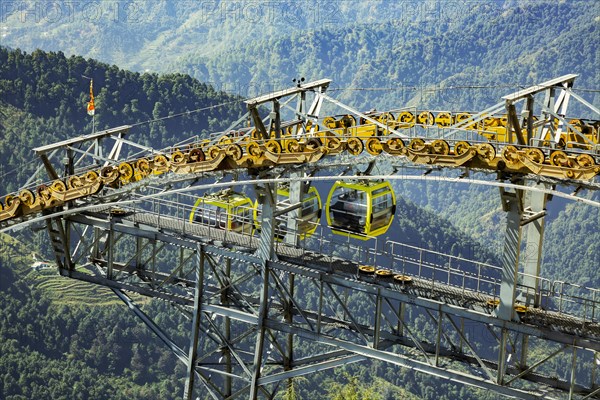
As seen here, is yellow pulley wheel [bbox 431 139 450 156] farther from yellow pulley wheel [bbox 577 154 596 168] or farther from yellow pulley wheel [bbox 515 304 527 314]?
yellow pulley wheel [bbox 515 304 527 314]

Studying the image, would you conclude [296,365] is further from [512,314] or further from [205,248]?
[512,314]

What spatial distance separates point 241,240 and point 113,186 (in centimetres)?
604

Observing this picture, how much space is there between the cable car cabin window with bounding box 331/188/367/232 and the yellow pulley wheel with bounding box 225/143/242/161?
482cm

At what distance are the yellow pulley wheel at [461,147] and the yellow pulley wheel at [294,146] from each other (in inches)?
261

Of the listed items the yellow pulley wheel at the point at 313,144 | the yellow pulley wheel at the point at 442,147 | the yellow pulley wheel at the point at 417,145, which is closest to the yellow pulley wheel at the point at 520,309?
the yellow pulley wheel at the point at 442,147

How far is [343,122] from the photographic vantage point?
61781 millimetres

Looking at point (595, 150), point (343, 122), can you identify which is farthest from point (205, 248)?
point (595, 150)

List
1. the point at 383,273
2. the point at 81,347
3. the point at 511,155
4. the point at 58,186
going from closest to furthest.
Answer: the point at 511,155 < the point at 383,273 < the point at 58,186 < the point at 81,347

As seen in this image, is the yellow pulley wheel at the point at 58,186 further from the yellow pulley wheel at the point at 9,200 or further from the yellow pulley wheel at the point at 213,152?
the yellow pulley wheel at the point at 213,152

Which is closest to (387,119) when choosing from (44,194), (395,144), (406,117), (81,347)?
(406,117)

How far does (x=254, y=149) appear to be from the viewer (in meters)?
51.5

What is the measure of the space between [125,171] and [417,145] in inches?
536

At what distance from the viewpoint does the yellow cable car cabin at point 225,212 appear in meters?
57.0

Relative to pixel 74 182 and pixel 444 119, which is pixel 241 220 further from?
pixel 444 119
